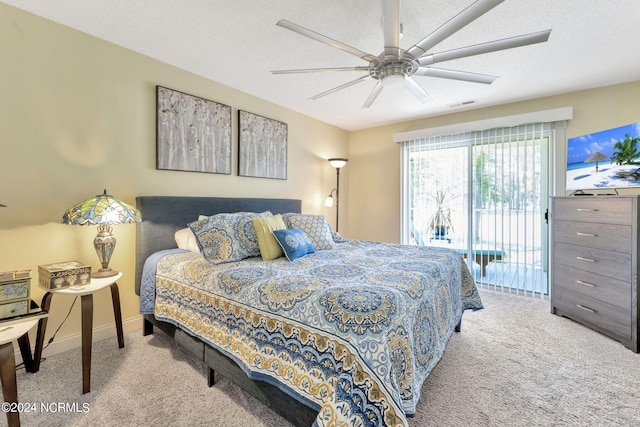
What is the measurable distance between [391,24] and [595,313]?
310 cm

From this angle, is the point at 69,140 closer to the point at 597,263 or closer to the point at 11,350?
the point at 11,350

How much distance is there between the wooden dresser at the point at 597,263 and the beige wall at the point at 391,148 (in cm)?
123

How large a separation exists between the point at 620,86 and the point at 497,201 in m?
1.71

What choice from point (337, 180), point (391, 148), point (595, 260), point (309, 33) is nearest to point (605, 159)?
point (595, 260)

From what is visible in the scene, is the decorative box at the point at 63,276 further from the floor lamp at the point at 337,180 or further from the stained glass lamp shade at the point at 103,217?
the floor lamp at the point at 337,180

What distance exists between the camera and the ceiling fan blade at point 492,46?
4.75 ft

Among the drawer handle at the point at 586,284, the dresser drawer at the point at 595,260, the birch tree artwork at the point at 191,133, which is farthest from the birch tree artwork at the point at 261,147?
the drawer handle at the point at 586,284

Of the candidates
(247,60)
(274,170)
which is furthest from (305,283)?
(274,170)

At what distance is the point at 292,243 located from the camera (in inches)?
88.7

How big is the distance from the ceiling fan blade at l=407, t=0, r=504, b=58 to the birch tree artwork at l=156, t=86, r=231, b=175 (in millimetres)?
2156

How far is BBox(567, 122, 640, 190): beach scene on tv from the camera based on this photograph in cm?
249

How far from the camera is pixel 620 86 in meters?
3.07

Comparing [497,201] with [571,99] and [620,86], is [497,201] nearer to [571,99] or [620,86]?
[571,99]

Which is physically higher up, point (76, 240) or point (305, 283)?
point (76, 240)
